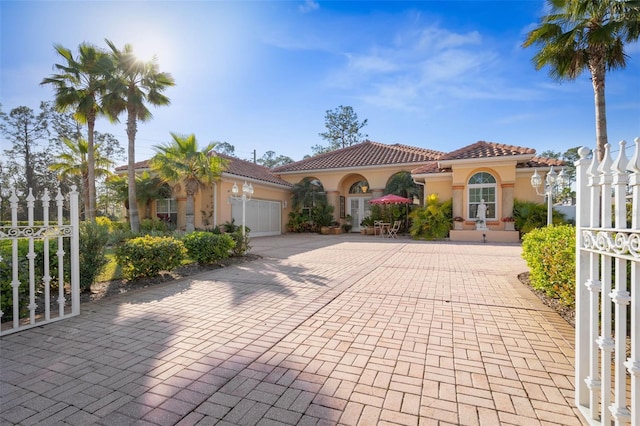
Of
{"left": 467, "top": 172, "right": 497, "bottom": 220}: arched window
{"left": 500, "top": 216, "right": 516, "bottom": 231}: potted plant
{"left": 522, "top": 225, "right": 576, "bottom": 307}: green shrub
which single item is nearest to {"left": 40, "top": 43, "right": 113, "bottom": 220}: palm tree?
{"left": 522, "top": 225, "right": 576, "bottom": 307}: green shrub

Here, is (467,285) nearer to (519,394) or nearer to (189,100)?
(519,394)

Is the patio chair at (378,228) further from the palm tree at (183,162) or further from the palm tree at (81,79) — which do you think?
the palm tree at (81,79)

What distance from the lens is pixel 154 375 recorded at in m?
2.92

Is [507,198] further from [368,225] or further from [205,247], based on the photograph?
[205,247]

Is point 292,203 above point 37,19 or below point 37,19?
below

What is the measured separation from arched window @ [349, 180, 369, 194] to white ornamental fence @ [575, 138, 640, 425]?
2027 cm

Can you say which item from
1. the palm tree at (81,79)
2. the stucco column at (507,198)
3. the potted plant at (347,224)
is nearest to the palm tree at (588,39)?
the stucco column at (507,198)

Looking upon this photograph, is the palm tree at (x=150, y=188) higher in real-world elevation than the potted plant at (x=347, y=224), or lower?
higher

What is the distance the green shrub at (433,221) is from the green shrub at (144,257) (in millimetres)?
13287

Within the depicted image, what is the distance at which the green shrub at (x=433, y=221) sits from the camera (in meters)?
16.7

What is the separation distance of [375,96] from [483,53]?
14.6 ft

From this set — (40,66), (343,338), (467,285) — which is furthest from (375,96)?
(40,66)

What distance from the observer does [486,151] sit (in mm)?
16562

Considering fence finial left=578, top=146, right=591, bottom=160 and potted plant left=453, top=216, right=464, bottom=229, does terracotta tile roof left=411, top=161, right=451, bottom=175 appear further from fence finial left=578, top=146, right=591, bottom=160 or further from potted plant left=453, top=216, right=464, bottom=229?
fence finial left=578, top=146, right=591, bottom=160
